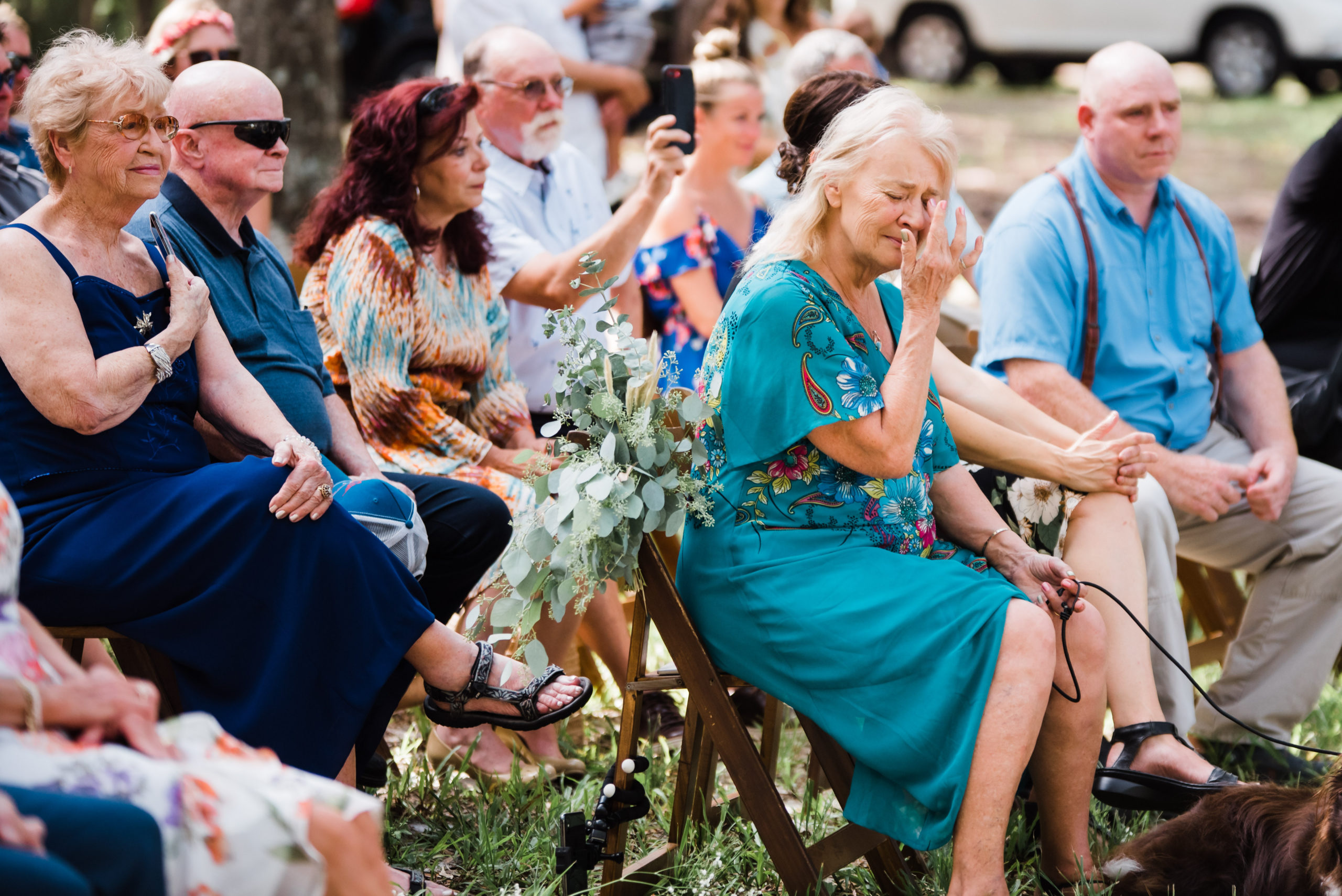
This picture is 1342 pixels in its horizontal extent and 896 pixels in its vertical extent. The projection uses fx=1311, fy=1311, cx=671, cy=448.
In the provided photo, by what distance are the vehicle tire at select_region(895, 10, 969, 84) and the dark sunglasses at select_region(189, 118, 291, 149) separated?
10.9m

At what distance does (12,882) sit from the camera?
1466mm

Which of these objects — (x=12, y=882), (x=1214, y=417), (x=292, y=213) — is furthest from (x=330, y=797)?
(x=292, y=213)

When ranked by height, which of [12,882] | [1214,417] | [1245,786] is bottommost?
[1245,786]

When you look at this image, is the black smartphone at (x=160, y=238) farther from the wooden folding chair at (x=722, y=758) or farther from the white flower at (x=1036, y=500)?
the white flower at (x=1036, y=500)

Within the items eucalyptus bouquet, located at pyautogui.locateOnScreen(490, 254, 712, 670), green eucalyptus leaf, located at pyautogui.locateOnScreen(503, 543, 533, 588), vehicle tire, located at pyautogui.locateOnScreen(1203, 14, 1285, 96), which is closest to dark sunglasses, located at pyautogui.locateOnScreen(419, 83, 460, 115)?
eucalyptus bouquet, located at pyautogui.locateOnScreen(490, 254, 712, 670)

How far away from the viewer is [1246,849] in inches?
96.4

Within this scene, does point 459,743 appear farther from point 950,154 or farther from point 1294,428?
point 1294,428

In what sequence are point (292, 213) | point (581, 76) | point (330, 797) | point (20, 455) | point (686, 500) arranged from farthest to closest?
point (292, 213) < point (581, 76) < point (686, 500) < point (20, 455) < point (330, 797)

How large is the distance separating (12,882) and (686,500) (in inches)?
53.8

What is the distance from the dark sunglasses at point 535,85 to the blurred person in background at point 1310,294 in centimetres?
229

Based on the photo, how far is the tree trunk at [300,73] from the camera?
5859mm

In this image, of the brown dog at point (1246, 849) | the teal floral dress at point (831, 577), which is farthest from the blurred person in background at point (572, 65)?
the brown dog at point (1246, 849)

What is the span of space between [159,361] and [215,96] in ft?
2.49

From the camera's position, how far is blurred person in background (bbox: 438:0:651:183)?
518 centimetres
